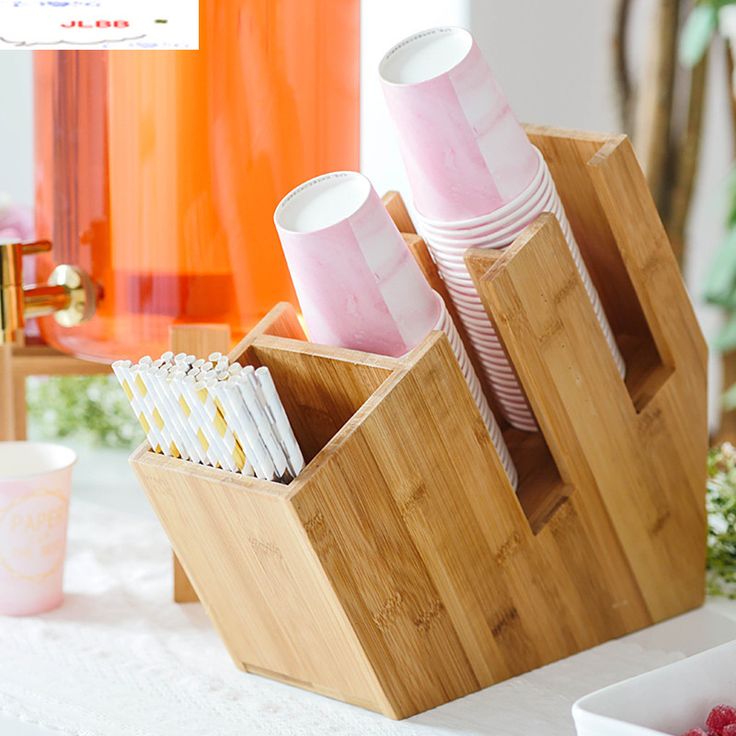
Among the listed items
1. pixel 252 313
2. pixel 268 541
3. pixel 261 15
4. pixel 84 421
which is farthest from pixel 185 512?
pixel 84 421

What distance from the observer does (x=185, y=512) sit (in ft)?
2.16

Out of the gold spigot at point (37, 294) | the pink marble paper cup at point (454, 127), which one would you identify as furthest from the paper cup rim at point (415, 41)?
the gold spigot at point (37, 294)

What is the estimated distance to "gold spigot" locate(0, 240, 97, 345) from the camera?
2.77ft

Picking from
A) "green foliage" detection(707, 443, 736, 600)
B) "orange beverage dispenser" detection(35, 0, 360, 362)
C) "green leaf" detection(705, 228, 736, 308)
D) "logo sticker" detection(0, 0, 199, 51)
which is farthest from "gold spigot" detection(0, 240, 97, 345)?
"green leaf" detection(705, 228, 736, 308)

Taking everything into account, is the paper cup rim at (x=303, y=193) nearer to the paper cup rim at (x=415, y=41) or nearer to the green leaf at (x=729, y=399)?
the paper cup rim at (x=415, y=41)

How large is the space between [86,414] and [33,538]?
417 millimetres

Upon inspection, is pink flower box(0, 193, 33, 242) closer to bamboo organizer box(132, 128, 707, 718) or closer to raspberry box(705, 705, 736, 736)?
bamboo organizer box(132, 128, 707, 718)

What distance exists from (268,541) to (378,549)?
0.05m

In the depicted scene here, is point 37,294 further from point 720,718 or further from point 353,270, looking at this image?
point 720,718

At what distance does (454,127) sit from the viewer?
64cm

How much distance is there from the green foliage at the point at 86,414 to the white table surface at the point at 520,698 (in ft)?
1.39

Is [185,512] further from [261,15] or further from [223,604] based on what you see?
[261,15]

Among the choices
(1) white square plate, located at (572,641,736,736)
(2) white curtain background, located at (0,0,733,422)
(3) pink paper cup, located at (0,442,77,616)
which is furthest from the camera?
(2) white curtain background, located at (0,0,733,422)

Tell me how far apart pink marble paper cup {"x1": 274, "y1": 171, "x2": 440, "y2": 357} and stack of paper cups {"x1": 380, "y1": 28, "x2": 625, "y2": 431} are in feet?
0.11
